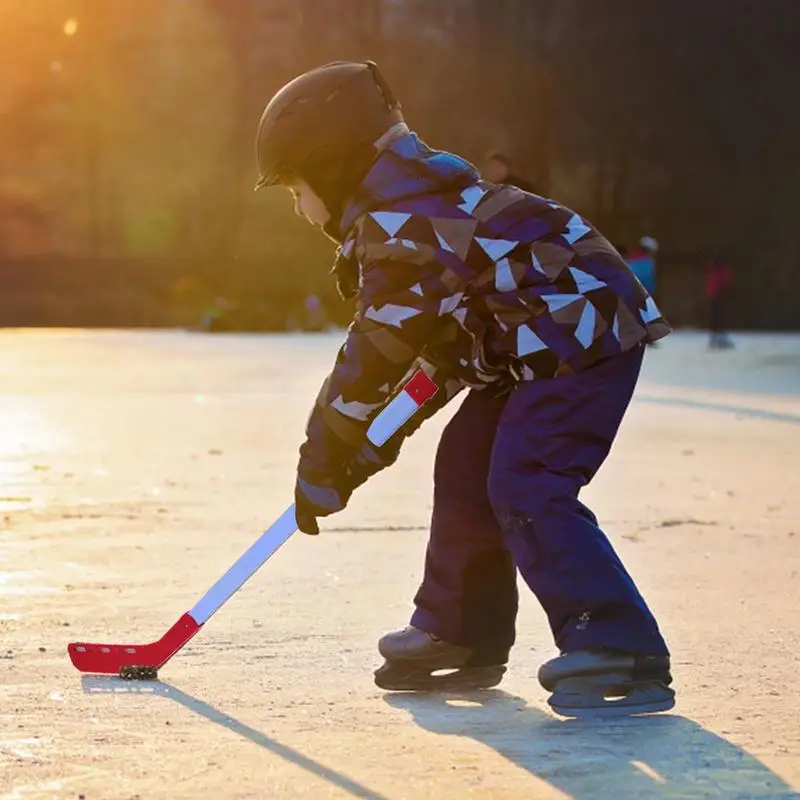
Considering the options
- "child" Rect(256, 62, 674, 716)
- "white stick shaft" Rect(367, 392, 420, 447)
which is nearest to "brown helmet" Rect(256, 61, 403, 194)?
"child" Rect(256, 62, 674, 716)

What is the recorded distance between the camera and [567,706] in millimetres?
3438

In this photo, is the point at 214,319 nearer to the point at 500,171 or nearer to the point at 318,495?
the point at 500,171

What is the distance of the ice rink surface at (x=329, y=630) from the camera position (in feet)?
9.86

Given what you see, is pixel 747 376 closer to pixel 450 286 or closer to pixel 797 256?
pixel 450 286

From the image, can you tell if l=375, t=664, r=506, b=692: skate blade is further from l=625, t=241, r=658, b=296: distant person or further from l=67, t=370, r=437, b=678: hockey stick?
l=625, t=241, r=658, b=296: distant person

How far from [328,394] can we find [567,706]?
736 millimetres

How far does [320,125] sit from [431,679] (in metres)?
1.15

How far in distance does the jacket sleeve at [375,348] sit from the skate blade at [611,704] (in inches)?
24.2

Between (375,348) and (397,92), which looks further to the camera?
(397,92)

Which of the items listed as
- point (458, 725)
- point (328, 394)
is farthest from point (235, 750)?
point (328, 394)

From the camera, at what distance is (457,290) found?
3418mm

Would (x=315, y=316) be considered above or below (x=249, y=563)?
below

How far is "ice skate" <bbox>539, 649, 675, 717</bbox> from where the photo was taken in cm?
342

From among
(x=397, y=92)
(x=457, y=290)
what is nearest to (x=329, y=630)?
(x=457, y=290)
